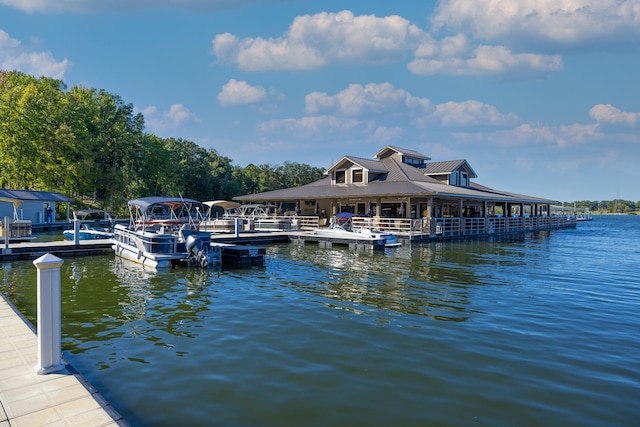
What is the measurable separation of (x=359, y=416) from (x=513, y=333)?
481 centimetres

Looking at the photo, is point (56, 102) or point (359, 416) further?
point (56, 102)

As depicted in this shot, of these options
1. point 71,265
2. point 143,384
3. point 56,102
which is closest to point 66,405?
point 143,384

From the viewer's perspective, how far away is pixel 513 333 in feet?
27.4

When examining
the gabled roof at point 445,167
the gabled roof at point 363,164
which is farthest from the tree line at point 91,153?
the gabled roof at point 445,167

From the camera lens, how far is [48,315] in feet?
16.5

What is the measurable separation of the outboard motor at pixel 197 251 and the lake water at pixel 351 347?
128 centimetres

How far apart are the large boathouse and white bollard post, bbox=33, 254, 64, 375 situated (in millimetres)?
23790

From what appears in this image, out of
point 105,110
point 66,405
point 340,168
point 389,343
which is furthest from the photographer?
point 105,110

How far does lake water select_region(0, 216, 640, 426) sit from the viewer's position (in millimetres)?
5180

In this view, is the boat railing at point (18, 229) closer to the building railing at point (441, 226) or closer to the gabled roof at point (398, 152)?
the building railing at point (441, 226)

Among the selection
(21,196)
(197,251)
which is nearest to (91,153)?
(21,196)

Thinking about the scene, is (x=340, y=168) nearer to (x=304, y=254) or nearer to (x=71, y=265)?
(x=304, y=254)

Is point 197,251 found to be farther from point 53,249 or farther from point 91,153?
point 91,153

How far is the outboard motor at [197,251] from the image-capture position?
16.0 metres
